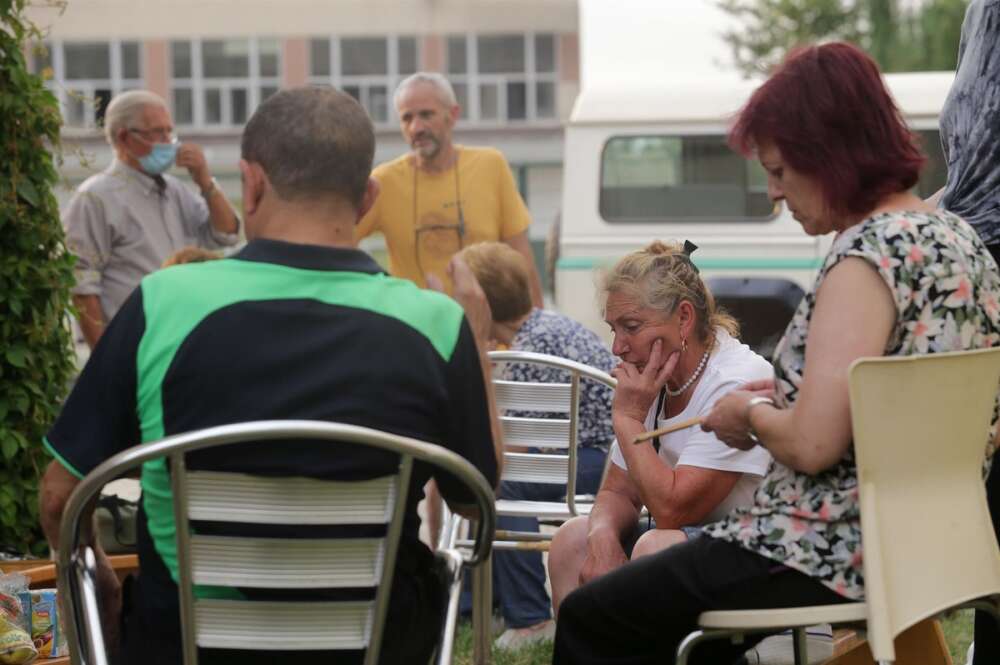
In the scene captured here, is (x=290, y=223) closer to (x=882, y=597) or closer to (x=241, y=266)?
(x=241, y=266)

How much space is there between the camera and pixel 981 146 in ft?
11.6

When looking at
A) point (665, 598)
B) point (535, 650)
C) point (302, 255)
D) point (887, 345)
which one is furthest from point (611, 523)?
point (535, 650)

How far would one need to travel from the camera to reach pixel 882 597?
8.38 ft

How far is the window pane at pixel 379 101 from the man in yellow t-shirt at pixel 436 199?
36330 millimetres

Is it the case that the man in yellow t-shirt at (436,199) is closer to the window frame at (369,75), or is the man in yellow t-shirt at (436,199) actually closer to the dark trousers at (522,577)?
the dark trousers at (522,577)

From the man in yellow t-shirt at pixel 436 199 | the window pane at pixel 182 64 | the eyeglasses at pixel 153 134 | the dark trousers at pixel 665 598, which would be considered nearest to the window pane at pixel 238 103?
the window pane at pixel 182 64

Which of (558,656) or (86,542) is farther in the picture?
(558,656)

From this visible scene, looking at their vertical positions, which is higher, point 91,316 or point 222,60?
point 222,60

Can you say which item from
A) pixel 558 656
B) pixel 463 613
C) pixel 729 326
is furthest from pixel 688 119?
pixel 558 656

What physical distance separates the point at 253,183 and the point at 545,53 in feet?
138

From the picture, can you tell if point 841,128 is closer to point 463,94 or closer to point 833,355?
point 833,355

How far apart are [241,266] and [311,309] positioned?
137 millimetres

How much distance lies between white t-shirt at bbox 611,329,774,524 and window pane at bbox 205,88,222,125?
134ft

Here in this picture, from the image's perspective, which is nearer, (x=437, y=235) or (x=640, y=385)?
(x=640, y=385)
